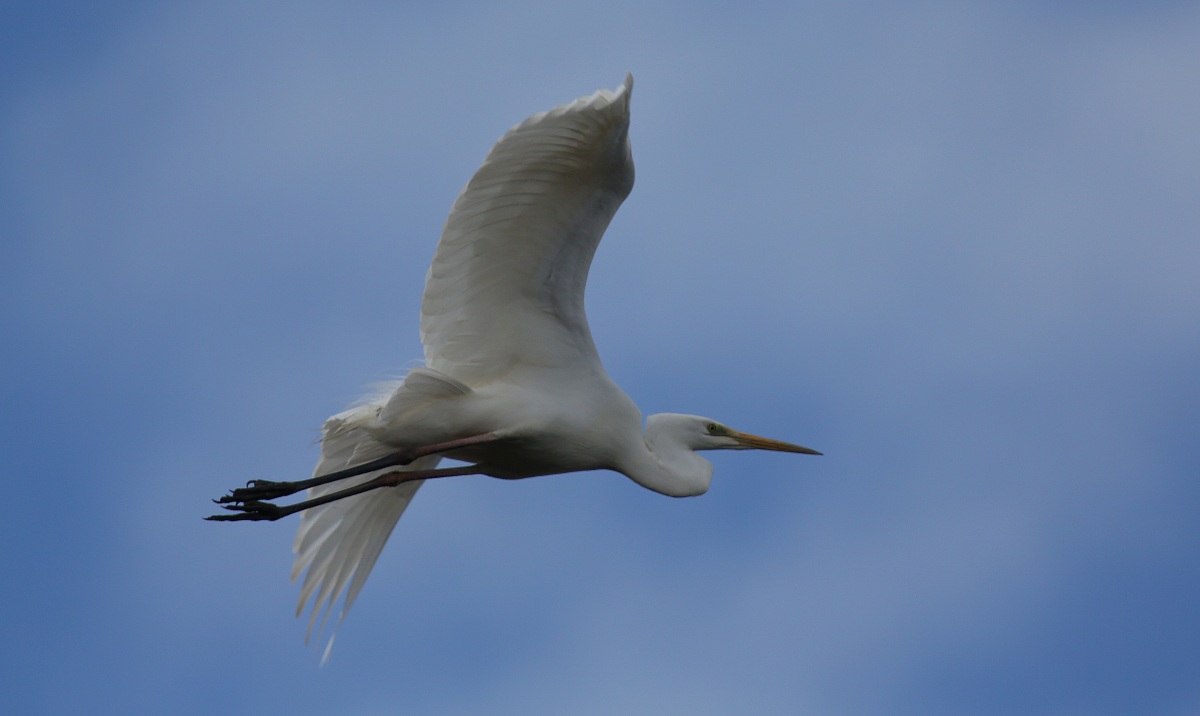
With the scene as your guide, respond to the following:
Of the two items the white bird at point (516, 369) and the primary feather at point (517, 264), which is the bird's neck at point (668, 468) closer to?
the white bird at point (516, 369)

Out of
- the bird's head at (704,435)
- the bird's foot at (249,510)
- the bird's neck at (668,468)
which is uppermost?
the bird's head at (704,435)

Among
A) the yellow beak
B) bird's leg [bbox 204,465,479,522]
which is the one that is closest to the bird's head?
the yellow beak

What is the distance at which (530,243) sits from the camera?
8.07 metres

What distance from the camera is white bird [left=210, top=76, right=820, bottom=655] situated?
768 centimetres

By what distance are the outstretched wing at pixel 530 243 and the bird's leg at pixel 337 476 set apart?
44 cm

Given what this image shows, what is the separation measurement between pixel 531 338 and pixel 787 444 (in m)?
2.59

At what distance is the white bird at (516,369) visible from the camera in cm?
768

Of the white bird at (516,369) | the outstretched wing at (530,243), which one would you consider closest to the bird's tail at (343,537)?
the white bird at (516,369)

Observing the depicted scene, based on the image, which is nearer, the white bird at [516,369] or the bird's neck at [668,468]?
the white bird at [516,369]

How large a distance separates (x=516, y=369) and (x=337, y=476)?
128cm

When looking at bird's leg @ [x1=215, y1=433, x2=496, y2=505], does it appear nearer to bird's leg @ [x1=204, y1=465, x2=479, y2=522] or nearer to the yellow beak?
bird's leg @ [x1=204, y1=465, x2=479, y2=522]

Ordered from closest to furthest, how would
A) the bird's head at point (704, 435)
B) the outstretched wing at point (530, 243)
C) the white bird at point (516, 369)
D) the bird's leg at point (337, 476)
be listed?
the outstretched wing at point (530, 243) < the white bird at point (516, 369) < the bird's leg at point (337, 476) < the bird's head at point (704, 435)

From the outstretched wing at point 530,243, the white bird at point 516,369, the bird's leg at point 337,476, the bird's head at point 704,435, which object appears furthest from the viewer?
the bird's head at point 704,435

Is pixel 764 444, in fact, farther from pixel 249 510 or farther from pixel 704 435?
pixel 249 510
